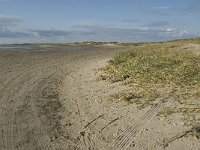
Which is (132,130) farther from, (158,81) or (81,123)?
(158,81)

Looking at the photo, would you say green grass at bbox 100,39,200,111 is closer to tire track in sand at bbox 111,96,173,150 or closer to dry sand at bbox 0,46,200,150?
tire track in sand at bbox 111,96,173,150

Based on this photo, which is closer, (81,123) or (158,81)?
(81,123)

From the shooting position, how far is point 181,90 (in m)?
15.1

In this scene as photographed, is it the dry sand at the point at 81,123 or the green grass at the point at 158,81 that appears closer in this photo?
the dry sand at the point at 81,123

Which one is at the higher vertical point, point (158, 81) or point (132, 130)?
point (158, 81)

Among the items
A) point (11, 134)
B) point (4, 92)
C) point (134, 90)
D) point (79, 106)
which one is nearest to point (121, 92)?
point (134, 90)

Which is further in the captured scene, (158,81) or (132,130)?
(158,81)

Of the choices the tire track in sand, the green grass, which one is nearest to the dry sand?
the tire track in sand

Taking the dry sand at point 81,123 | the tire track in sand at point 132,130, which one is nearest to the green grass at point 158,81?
the tire track in sand at point 132,130

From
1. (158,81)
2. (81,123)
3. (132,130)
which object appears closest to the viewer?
(132,130)

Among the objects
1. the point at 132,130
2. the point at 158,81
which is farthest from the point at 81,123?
the point at 158,81

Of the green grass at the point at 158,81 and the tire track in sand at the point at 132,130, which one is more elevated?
the green grass at the point at 158,81

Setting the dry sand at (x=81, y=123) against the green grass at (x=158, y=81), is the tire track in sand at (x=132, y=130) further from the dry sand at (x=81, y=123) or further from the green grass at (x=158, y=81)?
the green grass at (x=158, y=81)

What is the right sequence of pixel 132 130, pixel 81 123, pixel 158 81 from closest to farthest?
pixel 132 130 → pixel 81 123 → pixel 158 81
